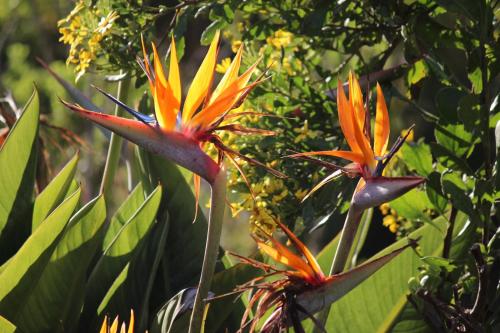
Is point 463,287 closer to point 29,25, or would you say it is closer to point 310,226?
point 310,226

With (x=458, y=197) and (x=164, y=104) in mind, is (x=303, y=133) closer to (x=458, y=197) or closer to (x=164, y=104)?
(x=458, y=197)

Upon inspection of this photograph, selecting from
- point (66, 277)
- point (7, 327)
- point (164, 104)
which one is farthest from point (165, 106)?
point (66, 277)

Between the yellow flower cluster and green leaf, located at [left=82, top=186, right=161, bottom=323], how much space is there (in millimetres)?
271

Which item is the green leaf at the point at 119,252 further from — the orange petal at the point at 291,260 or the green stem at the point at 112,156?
the orange petal at the point at 291,260

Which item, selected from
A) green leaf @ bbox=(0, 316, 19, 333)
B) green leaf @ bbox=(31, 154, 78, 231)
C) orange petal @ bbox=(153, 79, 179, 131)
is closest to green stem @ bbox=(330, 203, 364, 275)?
orange petal @ bbox=(153, 79, 179, 131)

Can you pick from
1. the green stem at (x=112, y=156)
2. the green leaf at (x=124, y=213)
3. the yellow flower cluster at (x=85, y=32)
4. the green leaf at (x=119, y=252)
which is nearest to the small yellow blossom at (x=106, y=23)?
the yellow flower cluster at (x=85, y=32)

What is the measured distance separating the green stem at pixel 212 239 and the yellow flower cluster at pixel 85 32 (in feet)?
2.07

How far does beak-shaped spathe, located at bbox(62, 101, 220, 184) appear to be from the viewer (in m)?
0.92

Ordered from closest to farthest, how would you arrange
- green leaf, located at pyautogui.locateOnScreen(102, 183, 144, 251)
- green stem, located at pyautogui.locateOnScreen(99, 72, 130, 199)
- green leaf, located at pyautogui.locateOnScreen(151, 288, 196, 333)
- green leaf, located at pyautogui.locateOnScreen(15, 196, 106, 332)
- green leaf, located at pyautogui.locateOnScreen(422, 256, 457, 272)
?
1. green leaf, located at pyautogui.locateOnScreen(151, 288, 196, 333)
2. green leaf, located at pyautogui.locateOnScreen(422, 256, 457, 272)
3. green leaf, located at pyautogui.locateOnScreen(15, 196, 106, 332)
4. green stem, located at pyautogui.locateOnScreen(99, 72, 130, 199)
5. green leaf, located at pyautogui.locateOnScreen(102, 183, 144, 251)

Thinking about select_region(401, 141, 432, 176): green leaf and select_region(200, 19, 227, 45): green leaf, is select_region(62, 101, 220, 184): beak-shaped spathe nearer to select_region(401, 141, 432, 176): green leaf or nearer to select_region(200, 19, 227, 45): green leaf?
select_region(401, 141, 432, 176): green leaf

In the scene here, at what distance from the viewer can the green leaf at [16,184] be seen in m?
1.65

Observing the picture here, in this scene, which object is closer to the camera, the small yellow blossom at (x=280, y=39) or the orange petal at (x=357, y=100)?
the orange petal at (x=357, y=100)

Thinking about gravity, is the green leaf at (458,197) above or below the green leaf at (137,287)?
above

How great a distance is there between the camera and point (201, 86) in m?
0.96
